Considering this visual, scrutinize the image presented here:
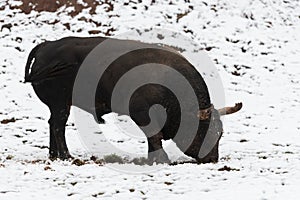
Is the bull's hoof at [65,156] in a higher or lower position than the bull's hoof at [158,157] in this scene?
lower

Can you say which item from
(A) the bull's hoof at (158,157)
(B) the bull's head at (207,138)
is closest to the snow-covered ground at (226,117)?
(B) the bull's head at (207,138)

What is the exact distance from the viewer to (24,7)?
21.7 meters

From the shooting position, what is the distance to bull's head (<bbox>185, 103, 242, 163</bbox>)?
28.7 feet

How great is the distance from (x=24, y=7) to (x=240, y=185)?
55.4ft

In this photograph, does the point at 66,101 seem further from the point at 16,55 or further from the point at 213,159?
the point at 16,55

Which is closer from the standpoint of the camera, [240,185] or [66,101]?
[240,185]

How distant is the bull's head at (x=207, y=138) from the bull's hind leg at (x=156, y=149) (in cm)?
48

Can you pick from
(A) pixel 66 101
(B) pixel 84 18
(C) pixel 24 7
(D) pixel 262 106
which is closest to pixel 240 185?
(A) pixel 66 101

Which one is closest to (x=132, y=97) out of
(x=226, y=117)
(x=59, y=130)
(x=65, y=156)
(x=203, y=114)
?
(x=203, y=114)

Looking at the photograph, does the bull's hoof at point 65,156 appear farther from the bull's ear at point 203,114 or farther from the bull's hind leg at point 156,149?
the bull's ear at point 203,114

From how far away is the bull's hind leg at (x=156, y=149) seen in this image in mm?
8984

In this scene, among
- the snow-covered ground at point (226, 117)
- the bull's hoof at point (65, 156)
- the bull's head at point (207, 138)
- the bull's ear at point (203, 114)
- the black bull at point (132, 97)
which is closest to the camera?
the snow-covered ground at point (226, 117)

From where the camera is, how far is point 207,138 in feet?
28.7

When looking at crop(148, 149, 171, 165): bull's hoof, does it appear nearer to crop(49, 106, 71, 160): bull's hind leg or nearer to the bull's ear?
the bull's ear
